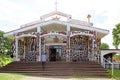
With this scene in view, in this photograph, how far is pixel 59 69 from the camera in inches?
939

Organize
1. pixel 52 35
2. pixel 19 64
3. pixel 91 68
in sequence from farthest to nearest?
pixel 52 35
pixel 19 64
pixel 91 68

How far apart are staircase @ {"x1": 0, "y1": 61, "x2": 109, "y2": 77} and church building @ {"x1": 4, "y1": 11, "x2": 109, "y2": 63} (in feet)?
10.4

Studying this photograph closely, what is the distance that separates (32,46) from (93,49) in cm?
702

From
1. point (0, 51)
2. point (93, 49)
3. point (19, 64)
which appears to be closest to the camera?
point (19, 64)

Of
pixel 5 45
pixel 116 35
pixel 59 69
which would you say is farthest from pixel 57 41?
pixel 116 35

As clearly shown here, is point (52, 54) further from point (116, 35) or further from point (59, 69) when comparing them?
point (116, 35)

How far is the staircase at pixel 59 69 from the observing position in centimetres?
2264

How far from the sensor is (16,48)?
2903 centimetres

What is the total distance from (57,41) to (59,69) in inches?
294

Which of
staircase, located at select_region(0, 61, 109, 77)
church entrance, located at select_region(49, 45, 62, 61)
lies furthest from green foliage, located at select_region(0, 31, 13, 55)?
staircase, located at select_region(0, 61, 109, 77)

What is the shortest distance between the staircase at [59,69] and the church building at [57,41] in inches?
125

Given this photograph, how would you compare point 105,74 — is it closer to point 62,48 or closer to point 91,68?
point 91,68

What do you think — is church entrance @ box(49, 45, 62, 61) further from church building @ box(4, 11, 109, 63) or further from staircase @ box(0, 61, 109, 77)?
staircase @ box(0, 61, 109, 77)

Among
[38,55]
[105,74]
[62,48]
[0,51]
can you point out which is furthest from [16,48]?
[0,51]
